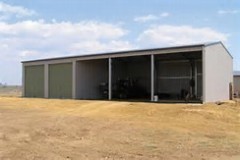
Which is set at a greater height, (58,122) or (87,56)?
(87,56)

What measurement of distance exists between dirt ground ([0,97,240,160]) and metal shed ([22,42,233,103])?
11.3 meters

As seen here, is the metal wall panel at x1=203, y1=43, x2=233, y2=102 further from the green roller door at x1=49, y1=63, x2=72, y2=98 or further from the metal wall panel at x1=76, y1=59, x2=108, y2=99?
the green roller door at x1=49, y1=63, x2=72, y2=98

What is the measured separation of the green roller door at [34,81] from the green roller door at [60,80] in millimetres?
1587

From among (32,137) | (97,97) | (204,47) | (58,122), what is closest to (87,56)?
(97,97)

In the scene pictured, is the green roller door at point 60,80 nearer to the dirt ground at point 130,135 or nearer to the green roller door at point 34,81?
the green roller door at point 34,81

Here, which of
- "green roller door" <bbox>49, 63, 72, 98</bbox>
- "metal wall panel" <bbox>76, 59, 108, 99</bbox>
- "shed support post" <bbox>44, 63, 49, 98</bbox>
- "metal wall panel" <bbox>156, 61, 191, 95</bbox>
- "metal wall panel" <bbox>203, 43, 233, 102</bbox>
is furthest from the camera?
"shed support post" <bbox>44, 63, 49, 98</bbox>

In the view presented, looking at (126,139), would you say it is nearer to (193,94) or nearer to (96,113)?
(96,113)

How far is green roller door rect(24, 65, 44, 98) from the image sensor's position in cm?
4414

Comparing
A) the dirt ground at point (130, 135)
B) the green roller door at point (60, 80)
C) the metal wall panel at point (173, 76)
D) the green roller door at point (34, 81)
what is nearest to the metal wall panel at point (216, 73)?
the metal wall panel at point (173, 76)

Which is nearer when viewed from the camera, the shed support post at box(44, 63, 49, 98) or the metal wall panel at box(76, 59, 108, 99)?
the metal wall panel at box(76, 59, 108, 99)

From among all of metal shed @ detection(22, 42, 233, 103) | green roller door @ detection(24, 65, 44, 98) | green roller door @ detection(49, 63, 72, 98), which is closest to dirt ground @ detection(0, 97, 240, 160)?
metal shed @ detection(22, 42, 233, 103)

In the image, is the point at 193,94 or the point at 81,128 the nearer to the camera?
the point at 81,128

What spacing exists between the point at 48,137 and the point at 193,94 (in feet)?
77.8

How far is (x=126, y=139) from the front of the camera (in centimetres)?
1636
